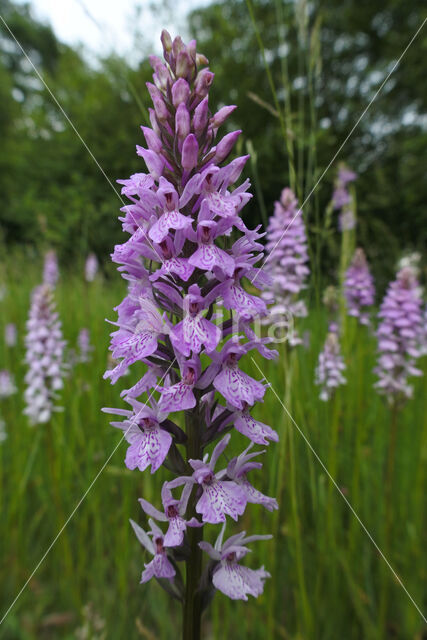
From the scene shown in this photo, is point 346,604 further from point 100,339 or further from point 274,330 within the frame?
point 100,339

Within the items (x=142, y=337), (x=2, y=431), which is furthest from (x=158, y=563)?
(x=2, y=431)

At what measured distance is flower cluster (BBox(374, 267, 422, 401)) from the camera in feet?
8.43

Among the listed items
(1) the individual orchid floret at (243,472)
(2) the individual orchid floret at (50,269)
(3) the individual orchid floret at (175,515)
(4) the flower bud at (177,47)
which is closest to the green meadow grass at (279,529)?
(1) the individual orchid floret at (243,472)

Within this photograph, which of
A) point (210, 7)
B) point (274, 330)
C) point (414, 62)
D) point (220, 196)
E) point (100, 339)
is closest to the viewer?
point (220, 196)

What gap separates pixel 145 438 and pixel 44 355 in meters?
2.07

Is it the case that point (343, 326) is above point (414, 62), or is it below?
below

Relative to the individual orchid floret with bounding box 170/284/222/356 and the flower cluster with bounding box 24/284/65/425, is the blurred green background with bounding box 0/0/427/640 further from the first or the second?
the individual orchid floret with bounding box 170/284/222/356

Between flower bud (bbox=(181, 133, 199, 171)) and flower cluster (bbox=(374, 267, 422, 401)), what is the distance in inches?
78.5

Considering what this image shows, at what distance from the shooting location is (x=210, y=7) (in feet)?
33.7

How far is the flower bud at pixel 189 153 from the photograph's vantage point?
946 millimetres

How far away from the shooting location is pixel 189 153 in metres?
0.97

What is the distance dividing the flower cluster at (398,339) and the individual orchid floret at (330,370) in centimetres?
32

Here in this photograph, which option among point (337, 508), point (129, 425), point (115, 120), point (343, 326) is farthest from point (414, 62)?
point (129, 425)

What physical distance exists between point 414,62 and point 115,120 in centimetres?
938
